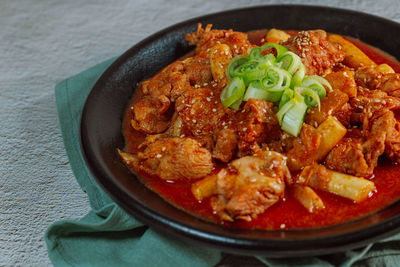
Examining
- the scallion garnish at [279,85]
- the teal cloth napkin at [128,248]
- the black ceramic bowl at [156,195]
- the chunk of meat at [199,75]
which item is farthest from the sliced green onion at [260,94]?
the teal cloth napkin at [128,248]

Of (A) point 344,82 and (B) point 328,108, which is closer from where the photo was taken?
(B) point 328,108

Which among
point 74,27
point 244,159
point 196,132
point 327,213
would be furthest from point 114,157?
point 74,27

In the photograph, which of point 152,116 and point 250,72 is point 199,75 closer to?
point 152,116

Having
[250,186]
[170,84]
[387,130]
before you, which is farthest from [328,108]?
[170,84]

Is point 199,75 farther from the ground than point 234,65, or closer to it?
closer to it

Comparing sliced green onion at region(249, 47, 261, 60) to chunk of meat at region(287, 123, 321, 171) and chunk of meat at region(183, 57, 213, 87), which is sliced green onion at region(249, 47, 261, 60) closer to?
chunk of meat at region(183, 57, 213, 87)

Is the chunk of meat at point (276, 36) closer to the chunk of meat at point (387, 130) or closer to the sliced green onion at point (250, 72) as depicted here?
the sliced green onion at point (250, 72)
